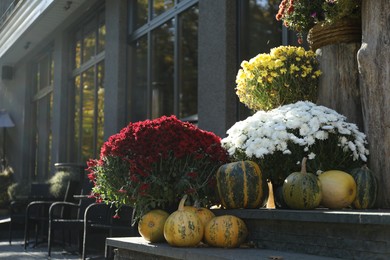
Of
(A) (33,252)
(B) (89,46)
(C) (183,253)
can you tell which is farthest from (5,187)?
(C) (183,253)

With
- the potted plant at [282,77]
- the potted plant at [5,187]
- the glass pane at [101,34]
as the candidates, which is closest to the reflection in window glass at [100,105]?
the glass pane at [101,34]

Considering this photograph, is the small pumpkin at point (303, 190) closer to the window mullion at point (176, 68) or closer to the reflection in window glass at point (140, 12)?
the window mullion at point (176, 68)

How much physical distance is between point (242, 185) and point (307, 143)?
1.83ft

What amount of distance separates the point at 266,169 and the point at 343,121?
0.67 meters

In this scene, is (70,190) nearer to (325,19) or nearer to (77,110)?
(77,110)

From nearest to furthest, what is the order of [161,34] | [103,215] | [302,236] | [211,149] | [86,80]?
[302,236] < [211,149] < [103,215] < [161,34] < [86,80]

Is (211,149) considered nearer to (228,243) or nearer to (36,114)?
(228,243)

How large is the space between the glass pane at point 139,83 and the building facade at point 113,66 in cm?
2

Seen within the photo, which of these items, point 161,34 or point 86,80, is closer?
point 161,34

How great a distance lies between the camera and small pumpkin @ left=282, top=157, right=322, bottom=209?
4168mm

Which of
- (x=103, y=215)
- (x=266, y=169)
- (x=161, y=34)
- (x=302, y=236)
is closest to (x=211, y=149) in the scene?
(x=266, y=169)

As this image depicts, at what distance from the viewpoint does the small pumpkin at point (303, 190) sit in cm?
417

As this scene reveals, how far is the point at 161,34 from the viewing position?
1025 cm

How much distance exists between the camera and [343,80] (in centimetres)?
488
